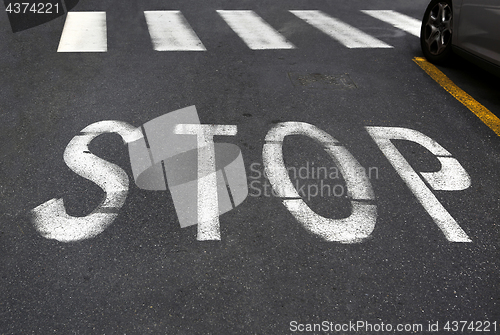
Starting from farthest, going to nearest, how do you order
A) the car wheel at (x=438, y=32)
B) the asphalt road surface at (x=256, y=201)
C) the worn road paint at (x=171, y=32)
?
the worn road paint at (x=171, y=32)
the car wheel at (x=438, y=32)
the asphalt road surface at (x=256, y=201)

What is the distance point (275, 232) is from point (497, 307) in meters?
1.48

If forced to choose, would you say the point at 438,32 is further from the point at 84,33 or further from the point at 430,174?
the point at 84,33

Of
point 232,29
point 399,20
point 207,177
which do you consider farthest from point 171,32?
point 207,177

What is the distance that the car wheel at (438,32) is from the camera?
20.8ft

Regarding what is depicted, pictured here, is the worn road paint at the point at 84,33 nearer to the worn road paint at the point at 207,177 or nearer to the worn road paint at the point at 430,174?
the worn road paint at the point at 207,177

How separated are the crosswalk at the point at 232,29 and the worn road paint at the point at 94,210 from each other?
9.15 ft

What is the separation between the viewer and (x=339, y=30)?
806 cm

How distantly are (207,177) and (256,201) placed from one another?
51 cm

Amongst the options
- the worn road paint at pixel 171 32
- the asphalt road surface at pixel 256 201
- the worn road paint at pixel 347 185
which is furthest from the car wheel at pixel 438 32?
the worn road paint at pixel 171 32

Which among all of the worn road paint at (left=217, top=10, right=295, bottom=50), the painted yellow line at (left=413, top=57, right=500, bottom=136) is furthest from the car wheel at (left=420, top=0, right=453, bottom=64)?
the worn road paint at (left=217, top=10, right=295, bottom=50)

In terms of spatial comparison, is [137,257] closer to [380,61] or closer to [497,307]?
[497,307]

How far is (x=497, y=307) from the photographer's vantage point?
2910mm

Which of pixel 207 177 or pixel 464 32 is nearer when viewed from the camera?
pixel 207 177

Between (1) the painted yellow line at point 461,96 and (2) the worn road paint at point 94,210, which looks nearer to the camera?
(2) the worn road paint at point 94,210
